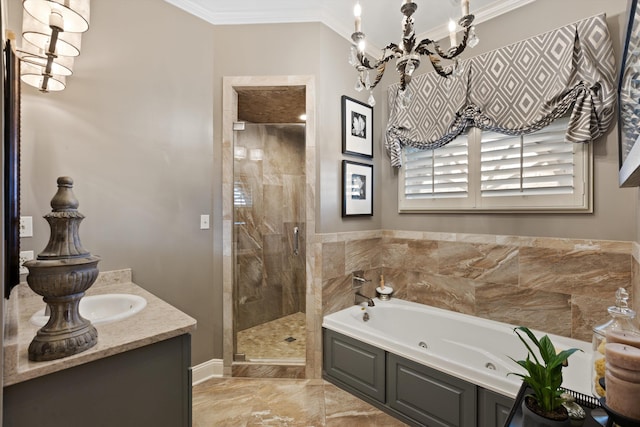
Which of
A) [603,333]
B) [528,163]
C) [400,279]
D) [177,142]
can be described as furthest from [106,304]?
[528,163]

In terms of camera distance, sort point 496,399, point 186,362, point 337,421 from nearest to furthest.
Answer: point 186,362 < point 496,399 < point 337,421

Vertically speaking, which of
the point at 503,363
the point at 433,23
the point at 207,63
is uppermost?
the point at 433,23

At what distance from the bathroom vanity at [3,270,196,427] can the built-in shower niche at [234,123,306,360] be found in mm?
1396

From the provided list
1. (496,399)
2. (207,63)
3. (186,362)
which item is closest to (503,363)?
(496,399)

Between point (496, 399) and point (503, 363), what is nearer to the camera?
point (496, 399)

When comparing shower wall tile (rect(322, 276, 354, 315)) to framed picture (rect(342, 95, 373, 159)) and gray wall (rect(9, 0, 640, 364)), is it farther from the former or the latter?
framed picture (rect(342, 95, 373, 159))

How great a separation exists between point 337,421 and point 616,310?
1.69 m

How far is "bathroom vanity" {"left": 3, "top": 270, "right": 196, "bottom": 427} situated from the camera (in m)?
0.90

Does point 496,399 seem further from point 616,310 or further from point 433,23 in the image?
A: point 433,23

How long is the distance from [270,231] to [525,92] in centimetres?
247

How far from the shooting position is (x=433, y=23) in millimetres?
2553

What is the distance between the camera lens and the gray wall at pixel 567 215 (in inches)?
72.8

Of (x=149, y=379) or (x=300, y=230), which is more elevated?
(x=300, y=230)

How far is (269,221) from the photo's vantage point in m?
3.08
